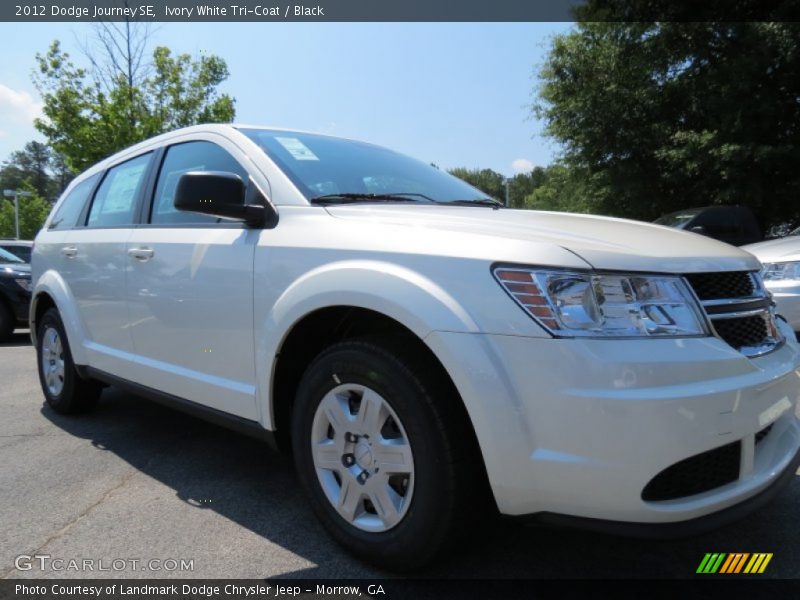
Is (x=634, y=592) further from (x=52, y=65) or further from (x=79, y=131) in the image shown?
(x=52, y=65)

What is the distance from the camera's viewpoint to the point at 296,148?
Answer: 2.92 m

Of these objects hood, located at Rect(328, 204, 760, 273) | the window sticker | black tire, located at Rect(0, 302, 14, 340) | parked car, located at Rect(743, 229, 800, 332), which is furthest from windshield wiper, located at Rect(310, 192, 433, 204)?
black tire, located at Rect(0, 302, 14, 340)

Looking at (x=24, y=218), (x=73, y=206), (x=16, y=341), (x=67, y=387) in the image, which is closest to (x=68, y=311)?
(x=67, y=387)

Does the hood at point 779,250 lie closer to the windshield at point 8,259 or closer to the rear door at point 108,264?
the rear door at point 108,264

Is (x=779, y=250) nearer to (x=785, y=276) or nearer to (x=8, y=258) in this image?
(x=785, y=276)

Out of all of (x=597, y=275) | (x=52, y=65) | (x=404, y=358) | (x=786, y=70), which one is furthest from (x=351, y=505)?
(x=52, y=65)

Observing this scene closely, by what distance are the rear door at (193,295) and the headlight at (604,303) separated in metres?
1.23

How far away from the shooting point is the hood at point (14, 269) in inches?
347

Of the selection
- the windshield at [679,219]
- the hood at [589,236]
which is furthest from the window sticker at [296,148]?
the windshield at [679,219]

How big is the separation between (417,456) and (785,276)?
4333mm

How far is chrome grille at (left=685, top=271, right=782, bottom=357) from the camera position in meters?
1.88

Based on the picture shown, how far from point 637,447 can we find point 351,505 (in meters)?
1.04

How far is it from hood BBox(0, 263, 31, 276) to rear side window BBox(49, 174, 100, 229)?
513 cm

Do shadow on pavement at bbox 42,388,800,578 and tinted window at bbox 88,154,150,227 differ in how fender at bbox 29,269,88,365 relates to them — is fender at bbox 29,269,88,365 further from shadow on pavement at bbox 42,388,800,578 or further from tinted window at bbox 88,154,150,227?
shadow on pavement at bbox 42,388,800,578
